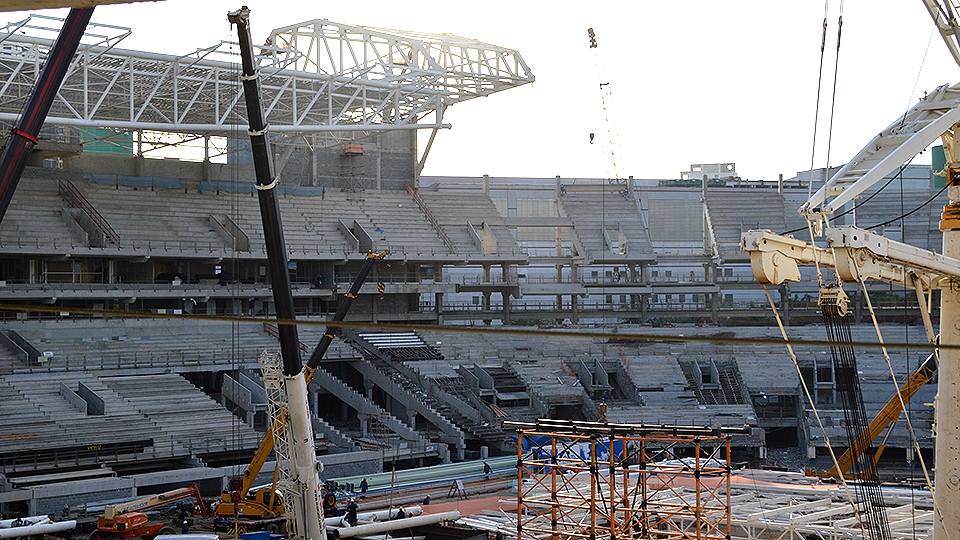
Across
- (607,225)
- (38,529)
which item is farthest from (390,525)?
(607,225)

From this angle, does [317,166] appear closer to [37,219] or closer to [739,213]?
[37,219]

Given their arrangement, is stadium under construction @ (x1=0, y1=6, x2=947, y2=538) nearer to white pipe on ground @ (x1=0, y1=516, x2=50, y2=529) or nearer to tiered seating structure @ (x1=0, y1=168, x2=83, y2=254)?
tiered seating structure @ (x1=0, y1=168, x2=83, y2=254)

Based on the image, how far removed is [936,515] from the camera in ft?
31.2

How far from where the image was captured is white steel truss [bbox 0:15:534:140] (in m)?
34.5

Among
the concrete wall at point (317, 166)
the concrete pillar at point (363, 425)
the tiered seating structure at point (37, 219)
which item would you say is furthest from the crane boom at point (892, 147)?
the concrete wall at point (317, 166)

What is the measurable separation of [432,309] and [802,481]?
24282 millimetres

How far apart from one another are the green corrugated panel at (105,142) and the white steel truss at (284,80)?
1.85 m

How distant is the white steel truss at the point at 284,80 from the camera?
34531 millimetres

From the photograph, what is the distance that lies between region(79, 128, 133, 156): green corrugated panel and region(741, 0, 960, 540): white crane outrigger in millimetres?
39001

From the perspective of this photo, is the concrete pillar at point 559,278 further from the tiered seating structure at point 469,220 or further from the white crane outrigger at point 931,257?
the white crane outrigger at point 931,257

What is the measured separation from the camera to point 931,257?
932cm

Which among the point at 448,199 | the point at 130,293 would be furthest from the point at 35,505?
the point at 448,199

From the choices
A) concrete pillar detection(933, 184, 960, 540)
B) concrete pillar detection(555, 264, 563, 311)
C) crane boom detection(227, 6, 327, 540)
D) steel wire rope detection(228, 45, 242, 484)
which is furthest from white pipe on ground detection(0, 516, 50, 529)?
concrete pillar detection(555, 264, 563, 311)

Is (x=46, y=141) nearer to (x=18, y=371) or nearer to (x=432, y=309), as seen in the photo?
(x=18, y=371)
